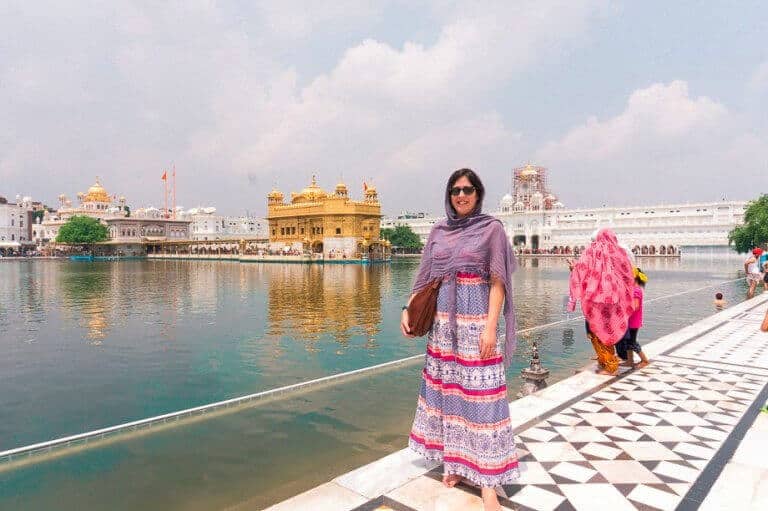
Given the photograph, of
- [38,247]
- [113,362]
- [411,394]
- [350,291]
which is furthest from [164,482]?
[38,247]

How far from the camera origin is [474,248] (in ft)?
9.57

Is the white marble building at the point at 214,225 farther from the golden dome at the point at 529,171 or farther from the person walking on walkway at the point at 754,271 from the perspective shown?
the person walking on walkway at the point at 754,271

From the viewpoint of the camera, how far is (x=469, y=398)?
2.88m

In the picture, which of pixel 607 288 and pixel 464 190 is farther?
pixel 607 288

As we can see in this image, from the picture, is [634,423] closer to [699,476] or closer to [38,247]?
[699,476]

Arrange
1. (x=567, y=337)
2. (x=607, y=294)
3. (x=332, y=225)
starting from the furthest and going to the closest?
(x=332, y=225) → (x=567, y=337) → (x=607, y=294)

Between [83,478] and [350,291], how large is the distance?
15.4m

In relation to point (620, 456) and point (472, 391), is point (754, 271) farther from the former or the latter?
point (472, 391)

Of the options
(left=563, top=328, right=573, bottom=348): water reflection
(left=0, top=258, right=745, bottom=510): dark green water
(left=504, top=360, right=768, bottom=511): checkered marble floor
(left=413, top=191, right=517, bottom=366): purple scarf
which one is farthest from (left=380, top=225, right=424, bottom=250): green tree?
(left=413, top=191, right=517, bottom=366): purple scarf

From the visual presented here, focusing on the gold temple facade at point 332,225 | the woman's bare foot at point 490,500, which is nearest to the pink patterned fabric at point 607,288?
the woman's bare foot at point 490,500

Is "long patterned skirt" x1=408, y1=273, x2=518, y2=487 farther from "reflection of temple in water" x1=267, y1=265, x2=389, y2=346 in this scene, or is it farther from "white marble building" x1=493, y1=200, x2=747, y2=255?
"white marble building" x1=493, y1=200, x2=747, y2=255

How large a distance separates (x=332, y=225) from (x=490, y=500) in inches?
1922

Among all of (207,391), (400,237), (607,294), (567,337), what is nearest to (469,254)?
(607,294)

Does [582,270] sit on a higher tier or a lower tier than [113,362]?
higher
